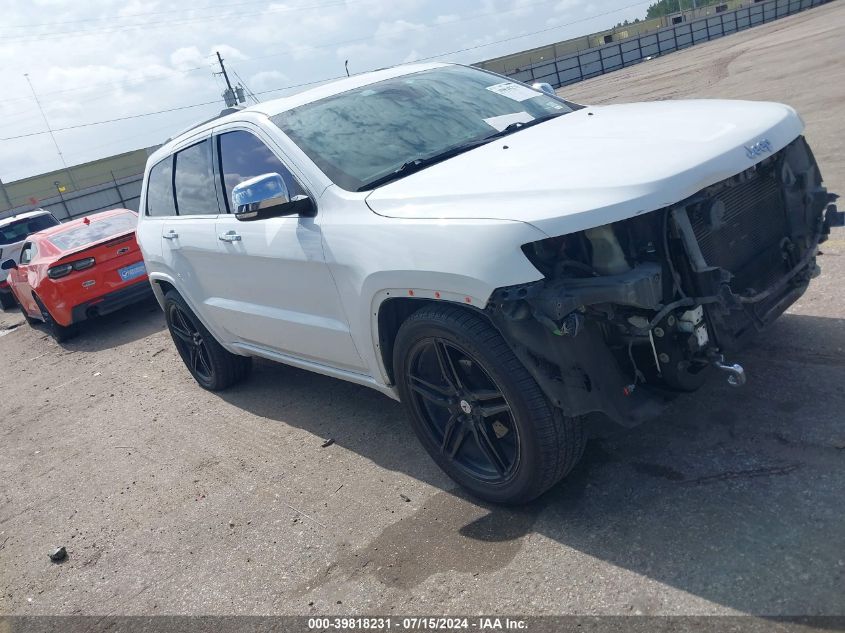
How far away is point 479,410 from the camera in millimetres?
3336

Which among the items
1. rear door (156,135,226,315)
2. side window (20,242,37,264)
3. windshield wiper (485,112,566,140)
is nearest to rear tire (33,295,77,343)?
side window (20,242,37,264)

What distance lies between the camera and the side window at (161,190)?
5.56 meters

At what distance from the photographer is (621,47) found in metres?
40.1

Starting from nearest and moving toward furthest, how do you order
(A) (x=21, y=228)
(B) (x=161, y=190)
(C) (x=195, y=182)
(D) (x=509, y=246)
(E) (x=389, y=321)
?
1. (D) (x=509, y=246)
2. (E) (x=389, y=321)
3. (C) (x=195, y=182)
4. (B) (x=161, y=190)
5. (A) (x=21, y=228)

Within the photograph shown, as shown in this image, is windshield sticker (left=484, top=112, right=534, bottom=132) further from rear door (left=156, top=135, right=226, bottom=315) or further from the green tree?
the green tree

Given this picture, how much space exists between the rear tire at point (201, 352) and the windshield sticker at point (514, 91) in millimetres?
2805

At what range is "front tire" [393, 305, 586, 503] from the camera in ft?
9.96

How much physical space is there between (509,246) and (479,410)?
2.81 ft

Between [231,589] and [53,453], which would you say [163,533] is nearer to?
[231,589]

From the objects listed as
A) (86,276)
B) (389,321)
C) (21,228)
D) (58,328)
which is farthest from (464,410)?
(21,228)

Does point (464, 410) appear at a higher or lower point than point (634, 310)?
lower

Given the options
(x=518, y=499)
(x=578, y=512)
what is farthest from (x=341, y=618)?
(x=578, y=512)

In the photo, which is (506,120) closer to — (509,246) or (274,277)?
(274,277)

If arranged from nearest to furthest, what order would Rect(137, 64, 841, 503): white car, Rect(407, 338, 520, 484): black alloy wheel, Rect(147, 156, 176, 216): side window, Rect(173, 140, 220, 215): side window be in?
Rect(137, 64, 841, 503): white car → Rect(407, 338, 520, 484): black alloy wheel → Rect(173, 140, 220, 215): side window → Rect(147, 156, 176, 216): side window
